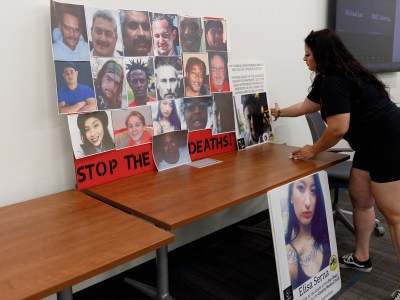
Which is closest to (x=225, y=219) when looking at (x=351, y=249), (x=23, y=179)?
(x=351, y=249)

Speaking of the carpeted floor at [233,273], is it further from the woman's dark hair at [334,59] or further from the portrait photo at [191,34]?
the portrait photo at [191,34]

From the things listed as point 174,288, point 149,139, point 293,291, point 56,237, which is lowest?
point 174,288

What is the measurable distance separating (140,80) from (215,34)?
0.60m

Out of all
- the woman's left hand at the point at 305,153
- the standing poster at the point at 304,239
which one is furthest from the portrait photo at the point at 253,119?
the standing poster at the point at 304,239

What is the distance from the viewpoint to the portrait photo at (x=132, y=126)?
1.65 metres

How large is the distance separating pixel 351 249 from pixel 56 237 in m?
1.97

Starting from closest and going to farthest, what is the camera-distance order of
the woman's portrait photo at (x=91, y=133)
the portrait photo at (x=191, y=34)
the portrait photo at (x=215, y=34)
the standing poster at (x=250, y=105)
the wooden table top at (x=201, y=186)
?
the wooden table top at (x=201, y=186), the woman's portrait photo at (x=91, y=133), the portrait photo at (x=191, y=34), the portrait photo at (x=215, y=34), the standing poster at (x=250, y=105)

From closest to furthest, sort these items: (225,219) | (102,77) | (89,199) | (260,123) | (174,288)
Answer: (89,199)
(102,77)
(174,288)
(260,123)
(225,219)

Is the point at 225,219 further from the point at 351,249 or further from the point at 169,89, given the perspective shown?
the point at 169,89

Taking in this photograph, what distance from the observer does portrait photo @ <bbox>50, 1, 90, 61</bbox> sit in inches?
56.2

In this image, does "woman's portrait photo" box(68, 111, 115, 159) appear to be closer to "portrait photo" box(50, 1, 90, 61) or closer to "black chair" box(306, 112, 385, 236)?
"portrait photo" box(50, 1, 90, 61)

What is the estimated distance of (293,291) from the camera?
65.5 inches

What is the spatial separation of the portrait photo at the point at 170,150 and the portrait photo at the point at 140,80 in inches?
8.0

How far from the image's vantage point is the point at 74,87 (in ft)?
4.89
